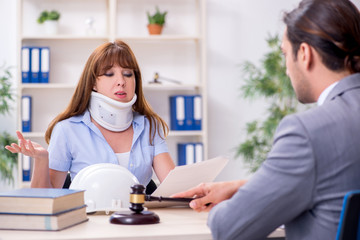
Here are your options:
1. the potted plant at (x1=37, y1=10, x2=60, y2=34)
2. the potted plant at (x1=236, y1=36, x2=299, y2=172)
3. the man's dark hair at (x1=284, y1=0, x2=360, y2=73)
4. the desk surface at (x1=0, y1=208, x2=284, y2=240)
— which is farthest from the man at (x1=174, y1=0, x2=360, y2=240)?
the potted plant at (x1=37, y1=10, x2=60, y2=34)

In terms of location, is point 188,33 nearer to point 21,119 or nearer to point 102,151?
point 21,119

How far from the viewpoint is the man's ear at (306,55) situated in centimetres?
119

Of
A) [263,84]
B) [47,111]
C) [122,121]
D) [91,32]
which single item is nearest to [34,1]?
[91,32]

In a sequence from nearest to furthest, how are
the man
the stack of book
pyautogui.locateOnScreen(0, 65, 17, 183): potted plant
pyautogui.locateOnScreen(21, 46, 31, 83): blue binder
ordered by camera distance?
the man
the stack of book
pyautogui.locateOnScreen(0, 65, 17, 183): potted plant
pyautogui.locateOnScreen(21, 46, 31, 83): blue binder

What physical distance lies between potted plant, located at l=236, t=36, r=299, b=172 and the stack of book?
3.12 meters

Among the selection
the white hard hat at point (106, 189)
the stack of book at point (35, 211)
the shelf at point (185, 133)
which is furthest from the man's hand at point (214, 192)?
the shelf at point (185, 133)

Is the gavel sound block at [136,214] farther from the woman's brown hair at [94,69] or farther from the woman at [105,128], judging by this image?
the woman's brown hair at [94,69]

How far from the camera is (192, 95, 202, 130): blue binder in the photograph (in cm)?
428

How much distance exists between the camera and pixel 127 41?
14.6 feet

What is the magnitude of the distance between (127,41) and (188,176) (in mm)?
3065

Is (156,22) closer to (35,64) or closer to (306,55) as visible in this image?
(35,64)

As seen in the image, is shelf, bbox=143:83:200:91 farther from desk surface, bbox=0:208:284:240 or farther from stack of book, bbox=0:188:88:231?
stack of book, bbox=0:188:88:231

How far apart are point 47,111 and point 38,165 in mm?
2589

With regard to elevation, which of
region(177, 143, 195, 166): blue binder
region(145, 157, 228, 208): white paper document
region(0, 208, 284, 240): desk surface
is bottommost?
region(177, 143, 195, 166): blue binder
